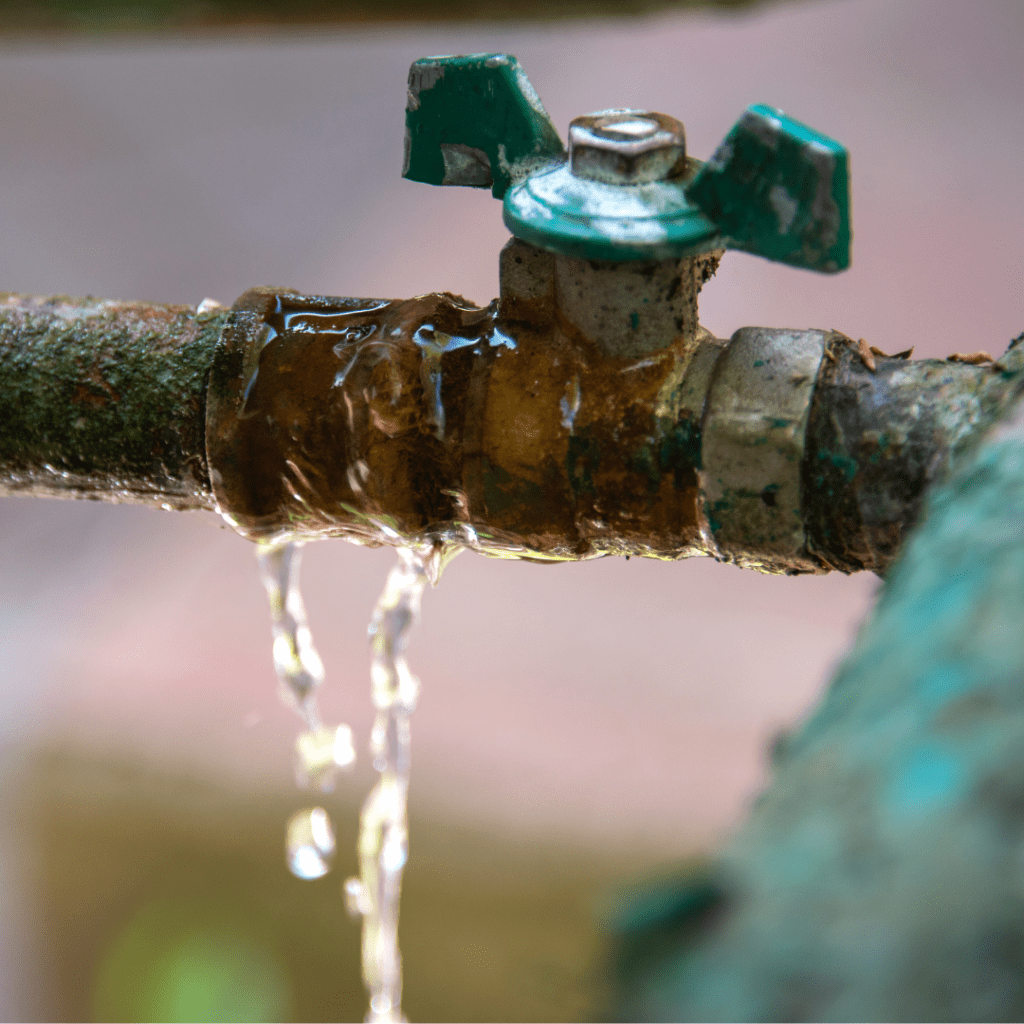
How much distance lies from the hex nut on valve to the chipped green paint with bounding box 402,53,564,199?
0.03 meters

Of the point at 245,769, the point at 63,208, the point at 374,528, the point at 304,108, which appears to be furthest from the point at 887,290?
the point at 374,528

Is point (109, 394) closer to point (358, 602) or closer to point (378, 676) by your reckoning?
point (378, 676)

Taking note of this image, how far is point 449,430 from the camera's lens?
517 mm

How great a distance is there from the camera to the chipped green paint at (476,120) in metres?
0.52

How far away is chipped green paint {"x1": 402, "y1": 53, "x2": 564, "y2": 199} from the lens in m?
0.52

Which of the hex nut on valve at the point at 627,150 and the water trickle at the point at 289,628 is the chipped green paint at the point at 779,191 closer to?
the hex nut on valve at the point at 627,150

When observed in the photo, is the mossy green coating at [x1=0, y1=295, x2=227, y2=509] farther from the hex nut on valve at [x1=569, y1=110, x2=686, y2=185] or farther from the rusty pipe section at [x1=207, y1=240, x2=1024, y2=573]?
the hex nut on valve at [x1=569, y1=110, x2=686, y2=185]

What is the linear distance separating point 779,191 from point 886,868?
1.04ft

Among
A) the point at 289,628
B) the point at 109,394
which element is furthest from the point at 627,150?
the point at 289,628

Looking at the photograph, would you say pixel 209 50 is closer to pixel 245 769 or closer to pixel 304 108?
pixel 304 108

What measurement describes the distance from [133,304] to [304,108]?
1.85 metres

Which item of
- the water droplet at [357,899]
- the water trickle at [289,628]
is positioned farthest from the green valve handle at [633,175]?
the water droplet at [357,899]

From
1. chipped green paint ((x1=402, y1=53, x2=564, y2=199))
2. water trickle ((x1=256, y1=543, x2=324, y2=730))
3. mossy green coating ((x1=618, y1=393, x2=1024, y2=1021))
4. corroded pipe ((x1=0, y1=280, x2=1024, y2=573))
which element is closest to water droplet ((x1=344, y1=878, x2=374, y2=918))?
water trickle ((x1=256, y1=543, x2=324, y2=730))

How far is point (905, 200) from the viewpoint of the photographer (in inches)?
81.7
